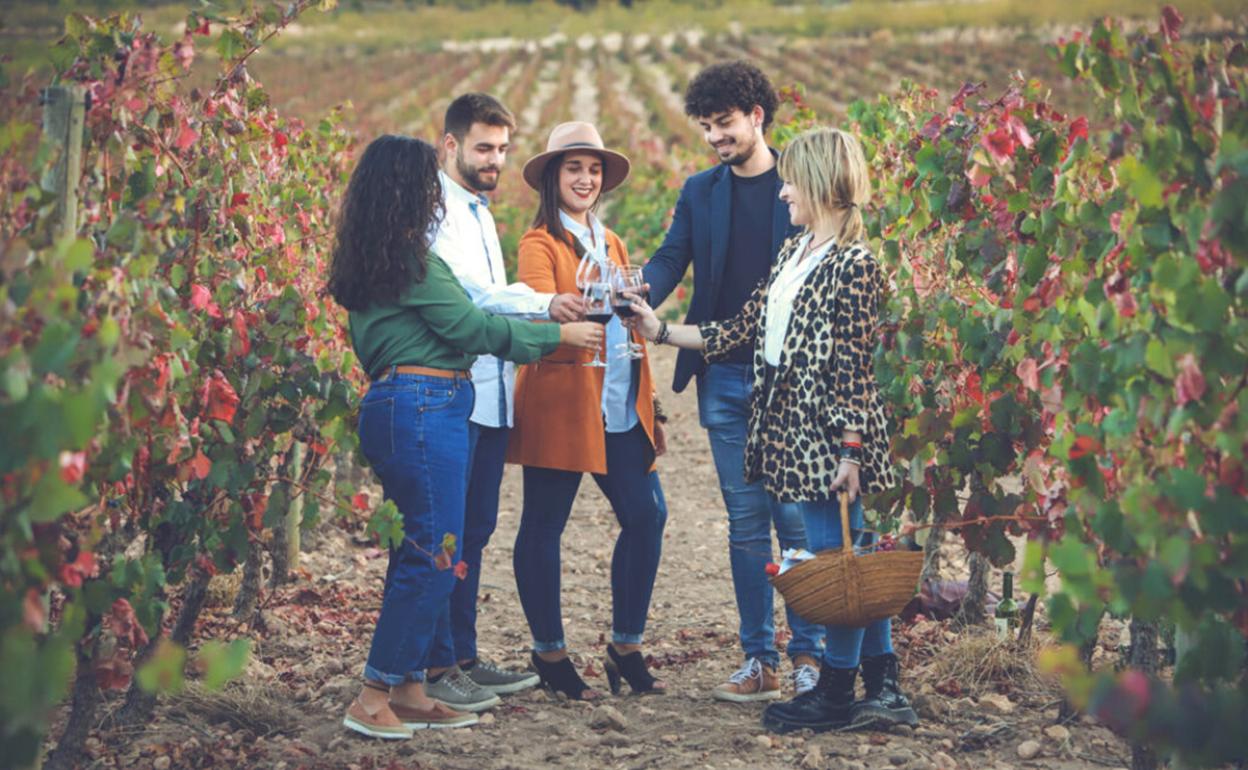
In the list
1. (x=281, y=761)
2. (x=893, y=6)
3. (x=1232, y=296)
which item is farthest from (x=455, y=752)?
(x=893, y=6)

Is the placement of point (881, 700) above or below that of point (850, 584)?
below

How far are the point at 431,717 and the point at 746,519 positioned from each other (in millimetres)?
1123

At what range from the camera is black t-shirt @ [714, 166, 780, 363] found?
4.34m

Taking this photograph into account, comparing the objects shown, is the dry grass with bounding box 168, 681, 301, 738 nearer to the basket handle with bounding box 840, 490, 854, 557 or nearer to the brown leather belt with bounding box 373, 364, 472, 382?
the brown leather belt with bounding box 373, 364, 472, 382

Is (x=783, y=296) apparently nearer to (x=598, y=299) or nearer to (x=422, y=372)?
(x=598, y=299)

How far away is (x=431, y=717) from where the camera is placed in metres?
3.90

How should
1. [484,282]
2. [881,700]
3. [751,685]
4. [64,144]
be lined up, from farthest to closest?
1. [751,685]
2. [484,282]
3. [881,700]
4. [64,144]

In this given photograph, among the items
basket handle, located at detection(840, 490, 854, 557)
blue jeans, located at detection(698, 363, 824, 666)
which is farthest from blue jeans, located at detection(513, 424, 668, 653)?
basket handle, located at detection(840, 490, 854, 557)

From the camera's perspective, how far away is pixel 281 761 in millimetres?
3590

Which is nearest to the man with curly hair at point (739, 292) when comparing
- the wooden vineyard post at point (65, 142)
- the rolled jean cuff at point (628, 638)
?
the rolled jean cuff at point (628, 638)

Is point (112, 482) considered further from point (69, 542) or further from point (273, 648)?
point (273, 648)

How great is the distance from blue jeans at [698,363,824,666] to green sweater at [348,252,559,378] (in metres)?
0.73

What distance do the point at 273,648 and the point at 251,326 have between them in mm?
1390

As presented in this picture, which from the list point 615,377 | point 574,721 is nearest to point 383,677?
point 574,721
